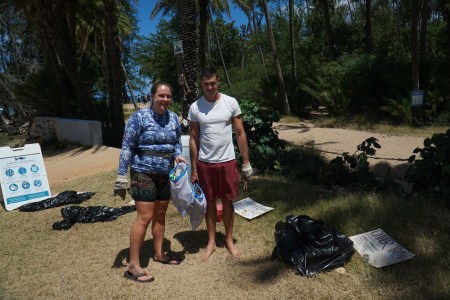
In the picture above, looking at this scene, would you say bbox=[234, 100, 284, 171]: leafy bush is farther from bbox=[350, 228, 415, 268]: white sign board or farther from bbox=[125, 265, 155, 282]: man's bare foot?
bbox=[125, 265, 155, 282]: man's bare foot

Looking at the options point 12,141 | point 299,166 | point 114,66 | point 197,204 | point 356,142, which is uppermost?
point 114,66

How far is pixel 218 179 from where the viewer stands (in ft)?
12.3

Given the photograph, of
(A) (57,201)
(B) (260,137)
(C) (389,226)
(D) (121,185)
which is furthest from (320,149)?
(D) (121,185)

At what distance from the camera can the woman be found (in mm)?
3398

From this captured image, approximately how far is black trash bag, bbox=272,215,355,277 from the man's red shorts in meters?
0.66

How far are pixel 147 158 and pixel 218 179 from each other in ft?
2.35

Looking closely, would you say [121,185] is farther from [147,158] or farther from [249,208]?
[249,208]

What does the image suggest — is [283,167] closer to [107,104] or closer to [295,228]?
[295,228]

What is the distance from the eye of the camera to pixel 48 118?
1345 centimetres

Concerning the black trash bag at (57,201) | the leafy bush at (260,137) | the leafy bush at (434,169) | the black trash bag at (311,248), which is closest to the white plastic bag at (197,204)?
the black trash bag at (311,248)

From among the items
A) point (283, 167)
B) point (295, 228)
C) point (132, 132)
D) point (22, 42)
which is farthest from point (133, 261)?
point (22, 42)

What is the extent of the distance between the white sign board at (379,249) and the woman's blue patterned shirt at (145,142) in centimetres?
193

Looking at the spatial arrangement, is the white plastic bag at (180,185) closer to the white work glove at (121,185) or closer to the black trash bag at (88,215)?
the white work glove at (121,185)

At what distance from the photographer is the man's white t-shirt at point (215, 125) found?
3.61 metres
